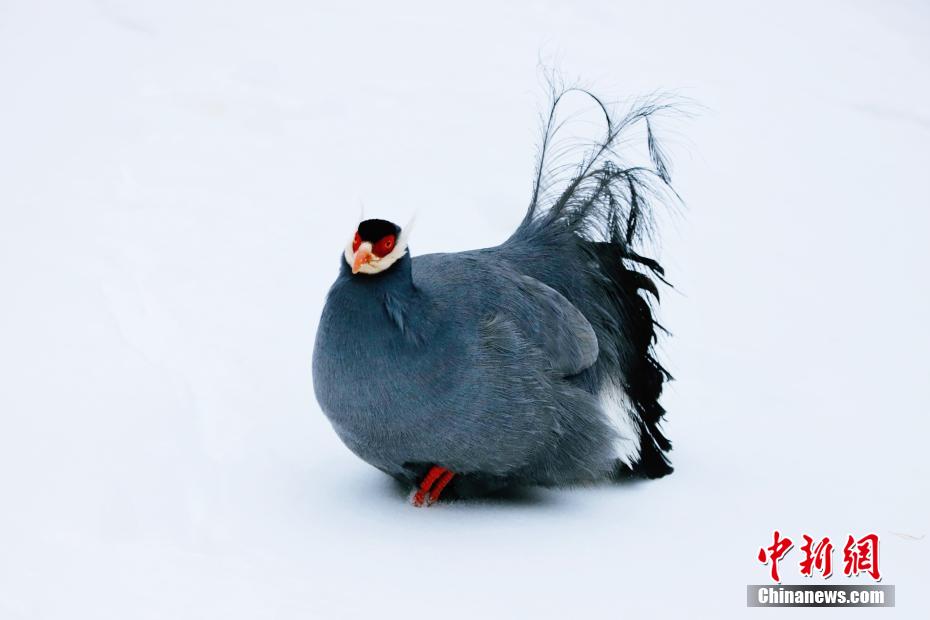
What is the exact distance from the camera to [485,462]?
471 cm

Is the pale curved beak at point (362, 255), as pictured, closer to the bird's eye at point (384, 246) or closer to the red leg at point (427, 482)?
the bird's eye at point (384, 246)

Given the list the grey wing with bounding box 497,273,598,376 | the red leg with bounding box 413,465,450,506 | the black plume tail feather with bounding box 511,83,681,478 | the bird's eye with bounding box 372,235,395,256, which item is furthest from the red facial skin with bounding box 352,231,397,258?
the black plume tail feather with bounding box 511,83,681,478

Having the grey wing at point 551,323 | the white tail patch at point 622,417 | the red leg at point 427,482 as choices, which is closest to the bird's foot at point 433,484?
the red leg at point 427,482

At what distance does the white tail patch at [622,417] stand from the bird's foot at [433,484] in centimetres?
74

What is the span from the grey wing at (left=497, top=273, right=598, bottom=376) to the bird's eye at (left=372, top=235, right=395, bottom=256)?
0.56 m

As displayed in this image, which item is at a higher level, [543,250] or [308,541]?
[543,250]

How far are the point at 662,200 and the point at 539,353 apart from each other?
1.08 m

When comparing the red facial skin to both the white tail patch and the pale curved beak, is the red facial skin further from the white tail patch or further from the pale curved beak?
the white tail patch

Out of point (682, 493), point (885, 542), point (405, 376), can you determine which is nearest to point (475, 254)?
point (405, 376)

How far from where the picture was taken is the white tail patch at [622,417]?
5.21 meters

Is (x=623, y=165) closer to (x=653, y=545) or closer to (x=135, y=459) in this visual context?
(x=653, y=545)

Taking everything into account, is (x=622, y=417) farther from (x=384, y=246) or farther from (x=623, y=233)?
(x=384, y=246)

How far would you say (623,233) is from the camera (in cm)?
548

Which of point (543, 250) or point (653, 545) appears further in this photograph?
point (543, 250)
